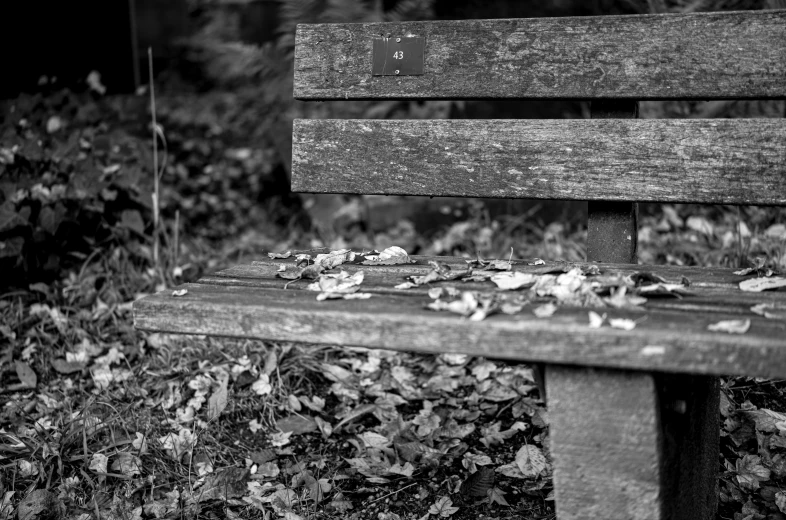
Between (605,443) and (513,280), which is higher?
(513,280)

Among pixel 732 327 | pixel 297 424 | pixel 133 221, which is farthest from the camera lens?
pixel 133 221

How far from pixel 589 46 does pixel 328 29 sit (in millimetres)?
646

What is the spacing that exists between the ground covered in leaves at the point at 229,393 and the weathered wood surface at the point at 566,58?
49 cm

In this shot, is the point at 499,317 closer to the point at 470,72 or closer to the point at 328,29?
the point at 470,72

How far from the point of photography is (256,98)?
520cm

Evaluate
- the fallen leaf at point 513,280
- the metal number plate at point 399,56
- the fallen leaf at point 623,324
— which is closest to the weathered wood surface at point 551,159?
the metal number plate at point 399,56

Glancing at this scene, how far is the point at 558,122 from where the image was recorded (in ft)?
5.73

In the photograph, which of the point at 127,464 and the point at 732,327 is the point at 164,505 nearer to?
the point at 127,464

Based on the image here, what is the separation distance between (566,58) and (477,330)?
35.1 inches

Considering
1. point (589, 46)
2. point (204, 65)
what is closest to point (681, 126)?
point (589, 46)

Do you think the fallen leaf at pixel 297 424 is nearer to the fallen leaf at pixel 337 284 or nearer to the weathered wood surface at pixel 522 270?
the weathered wood surface at pixel 522 270

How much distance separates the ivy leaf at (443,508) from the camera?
1.71 meters

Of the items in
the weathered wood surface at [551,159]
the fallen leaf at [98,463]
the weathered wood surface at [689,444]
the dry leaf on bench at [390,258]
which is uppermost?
the weathered wood surface at [551,159]

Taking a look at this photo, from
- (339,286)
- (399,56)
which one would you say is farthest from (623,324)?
(399,56)
